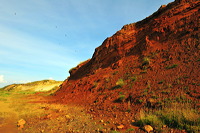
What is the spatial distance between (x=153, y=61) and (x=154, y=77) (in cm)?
297

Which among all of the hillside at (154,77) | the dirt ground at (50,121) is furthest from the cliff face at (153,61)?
the dirt ground at (50,121)

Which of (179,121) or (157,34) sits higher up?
(157,34)

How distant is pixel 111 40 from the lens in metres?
21.5

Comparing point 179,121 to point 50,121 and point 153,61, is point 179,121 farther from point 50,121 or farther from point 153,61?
point 153,61

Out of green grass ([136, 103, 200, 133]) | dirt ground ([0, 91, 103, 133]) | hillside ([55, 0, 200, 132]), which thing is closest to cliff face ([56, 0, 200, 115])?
hillside ([55, 0, 200, 132])

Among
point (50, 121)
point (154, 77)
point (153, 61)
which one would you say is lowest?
point (50, 121)

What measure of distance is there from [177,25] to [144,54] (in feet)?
17.0

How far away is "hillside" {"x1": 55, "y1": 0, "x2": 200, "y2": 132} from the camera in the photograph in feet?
16.4

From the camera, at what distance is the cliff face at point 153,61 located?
7875 mm

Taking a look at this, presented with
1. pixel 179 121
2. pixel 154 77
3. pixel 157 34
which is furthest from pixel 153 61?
pixel 179 121

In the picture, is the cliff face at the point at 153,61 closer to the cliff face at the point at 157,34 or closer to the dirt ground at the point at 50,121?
the cliff face at the point at 157,34

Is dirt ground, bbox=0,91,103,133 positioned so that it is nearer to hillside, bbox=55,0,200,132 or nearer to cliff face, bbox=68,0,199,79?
hillside, bbox=55,0,200,132

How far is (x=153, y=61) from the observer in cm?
1214

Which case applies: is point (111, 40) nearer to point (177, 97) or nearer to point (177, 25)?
point (177, 25)
